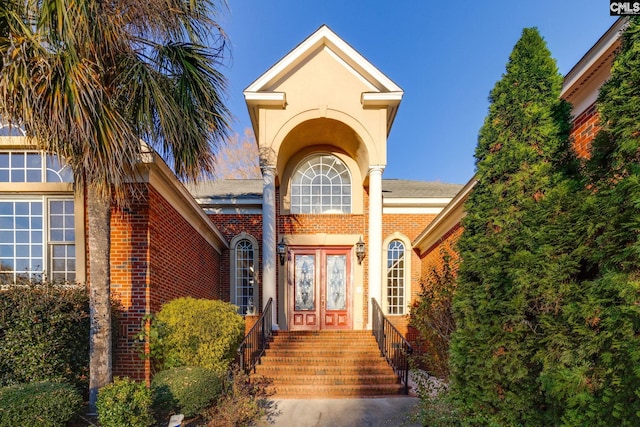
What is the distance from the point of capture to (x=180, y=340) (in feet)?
18.8

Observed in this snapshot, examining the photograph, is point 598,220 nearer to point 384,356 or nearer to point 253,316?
point 384,356

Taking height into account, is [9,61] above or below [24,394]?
above

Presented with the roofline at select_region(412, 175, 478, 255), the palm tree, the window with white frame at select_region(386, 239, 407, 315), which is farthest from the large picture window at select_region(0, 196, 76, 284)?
the window with white frame at select_region(386, 239, 407, 315)

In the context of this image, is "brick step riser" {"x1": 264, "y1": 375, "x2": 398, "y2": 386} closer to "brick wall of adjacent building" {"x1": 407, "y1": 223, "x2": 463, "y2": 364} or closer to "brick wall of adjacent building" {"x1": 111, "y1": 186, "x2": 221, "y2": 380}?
"brick wall of adjacent building" {"x1": 407, "y1": 223, "x2": 463, "y2": 364}

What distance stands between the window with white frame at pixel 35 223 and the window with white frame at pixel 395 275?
874 cm

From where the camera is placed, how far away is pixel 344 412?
554cm

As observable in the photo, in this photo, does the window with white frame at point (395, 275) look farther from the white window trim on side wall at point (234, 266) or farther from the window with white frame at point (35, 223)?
the window with white frame at point (35, 223)

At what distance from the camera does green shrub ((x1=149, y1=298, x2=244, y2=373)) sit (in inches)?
225

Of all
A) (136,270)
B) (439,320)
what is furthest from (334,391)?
(136,270)

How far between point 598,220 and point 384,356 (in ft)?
19.2

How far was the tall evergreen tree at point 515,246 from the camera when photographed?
327 cm

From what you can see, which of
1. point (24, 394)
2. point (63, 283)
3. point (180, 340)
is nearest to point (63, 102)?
point (63, 283)

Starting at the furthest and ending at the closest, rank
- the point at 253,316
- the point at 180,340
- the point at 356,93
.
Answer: the point at 253,316, the point at 356,93, the point at 180,340

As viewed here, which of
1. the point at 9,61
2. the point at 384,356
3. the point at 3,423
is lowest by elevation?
the point at 384,356
